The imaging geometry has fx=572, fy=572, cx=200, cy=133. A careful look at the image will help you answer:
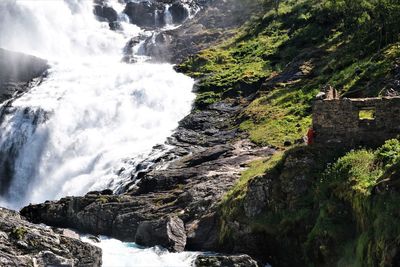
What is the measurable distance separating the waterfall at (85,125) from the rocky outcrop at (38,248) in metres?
18.3

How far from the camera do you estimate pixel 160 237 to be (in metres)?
28.5

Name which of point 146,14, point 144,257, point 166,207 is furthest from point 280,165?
point 146,14

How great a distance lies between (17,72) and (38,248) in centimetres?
5384

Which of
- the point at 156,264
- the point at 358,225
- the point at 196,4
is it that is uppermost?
the point at 196,4

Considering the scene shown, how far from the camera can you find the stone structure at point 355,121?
2422 centimetres

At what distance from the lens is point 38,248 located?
2248cm

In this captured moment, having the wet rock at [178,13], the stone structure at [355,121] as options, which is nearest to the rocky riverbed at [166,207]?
the stone structure at [355,121]

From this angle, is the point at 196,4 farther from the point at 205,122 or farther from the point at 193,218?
the point at 193,218

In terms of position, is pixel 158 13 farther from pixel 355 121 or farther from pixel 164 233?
pixel 355 121

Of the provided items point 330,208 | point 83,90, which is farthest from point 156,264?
point 83,90

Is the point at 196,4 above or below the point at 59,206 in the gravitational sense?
above

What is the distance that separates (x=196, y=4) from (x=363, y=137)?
82.8 metres

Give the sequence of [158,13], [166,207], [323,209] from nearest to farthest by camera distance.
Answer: [323,209] < [166,207] < [158,13]

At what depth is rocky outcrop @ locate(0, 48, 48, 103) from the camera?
67.6m
